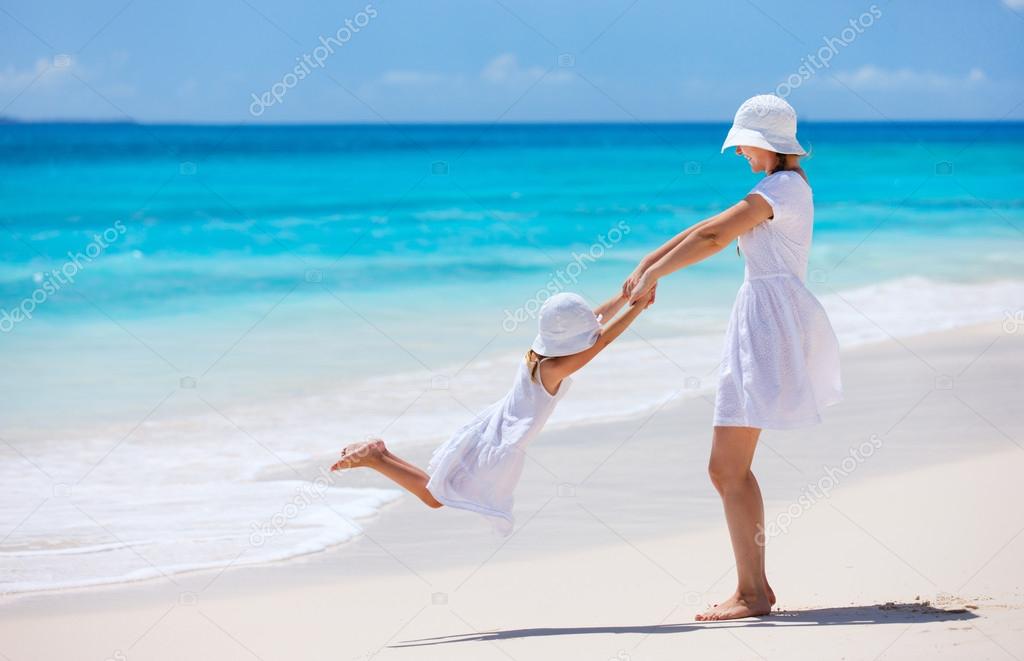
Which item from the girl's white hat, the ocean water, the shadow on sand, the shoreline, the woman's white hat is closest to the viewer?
the shadow on sand

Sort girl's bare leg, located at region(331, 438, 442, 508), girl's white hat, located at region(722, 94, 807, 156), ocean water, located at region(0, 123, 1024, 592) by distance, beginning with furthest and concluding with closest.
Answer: ocean water, located at region(0, 123, 1024, 592) → girl's bare leg, located at region(331, 438, 442, 508) → girl's white hat, located at region(722, 94, 807, 156)

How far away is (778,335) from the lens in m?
3.71

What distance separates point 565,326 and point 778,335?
0.73 m

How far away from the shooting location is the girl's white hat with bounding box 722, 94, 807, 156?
3709mm

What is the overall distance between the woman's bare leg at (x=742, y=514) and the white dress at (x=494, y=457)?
628 mm

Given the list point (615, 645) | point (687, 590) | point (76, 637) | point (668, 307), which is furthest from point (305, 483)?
point (668, 307)

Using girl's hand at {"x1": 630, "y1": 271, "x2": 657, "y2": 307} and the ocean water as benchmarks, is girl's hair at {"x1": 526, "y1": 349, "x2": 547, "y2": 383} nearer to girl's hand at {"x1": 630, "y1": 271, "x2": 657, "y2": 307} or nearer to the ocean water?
girl's hand at {"x1": 630, "y1": 271, "x2": 657, "y2": 307}

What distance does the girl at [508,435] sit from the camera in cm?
400

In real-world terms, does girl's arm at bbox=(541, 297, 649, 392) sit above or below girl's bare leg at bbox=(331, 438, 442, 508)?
above

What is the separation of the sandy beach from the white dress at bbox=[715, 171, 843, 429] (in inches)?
27.4

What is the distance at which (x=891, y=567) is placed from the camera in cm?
439

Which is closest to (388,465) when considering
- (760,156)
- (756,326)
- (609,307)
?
(609,307)

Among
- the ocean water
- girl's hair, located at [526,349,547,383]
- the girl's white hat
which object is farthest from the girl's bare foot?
the girl's white hat

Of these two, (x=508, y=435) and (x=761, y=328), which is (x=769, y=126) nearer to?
(x=761, y=328)
